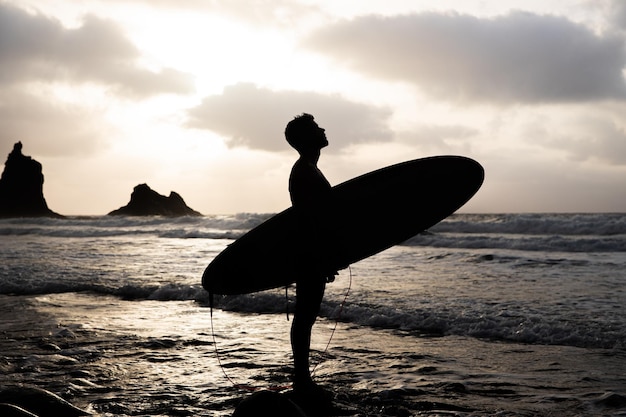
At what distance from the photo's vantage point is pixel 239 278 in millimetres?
4699

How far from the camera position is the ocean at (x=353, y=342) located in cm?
438

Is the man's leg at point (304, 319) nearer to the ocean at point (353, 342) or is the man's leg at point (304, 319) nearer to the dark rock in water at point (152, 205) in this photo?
the ocean at point (353, 342)

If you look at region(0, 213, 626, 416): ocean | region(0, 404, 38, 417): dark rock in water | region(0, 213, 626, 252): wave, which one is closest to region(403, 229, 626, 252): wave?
region(0, 213, 626, 252): wave

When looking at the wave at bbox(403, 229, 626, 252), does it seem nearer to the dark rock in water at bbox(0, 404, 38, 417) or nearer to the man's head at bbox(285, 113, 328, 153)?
the man's head at bbox(285, 113, 328, 153)

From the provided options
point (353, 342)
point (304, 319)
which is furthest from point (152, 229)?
point (304, 319)

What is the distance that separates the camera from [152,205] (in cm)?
7712

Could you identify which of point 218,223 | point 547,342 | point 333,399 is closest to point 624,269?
point 547,342

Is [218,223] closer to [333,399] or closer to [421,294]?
[421,294]

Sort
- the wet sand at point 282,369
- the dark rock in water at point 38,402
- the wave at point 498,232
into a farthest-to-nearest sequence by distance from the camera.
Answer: the wave at point 498,232 → the wet sand at point 282,369 → the dark rock in water at point 38,402

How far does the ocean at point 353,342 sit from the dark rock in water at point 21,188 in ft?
302

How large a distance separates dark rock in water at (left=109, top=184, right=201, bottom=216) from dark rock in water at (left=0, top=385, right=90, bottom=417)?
73.8 metres

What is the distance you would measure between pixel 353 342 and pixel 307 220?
9.20ft

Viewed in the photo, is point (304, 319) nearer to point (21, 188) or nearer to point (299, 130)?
point (299, 130)

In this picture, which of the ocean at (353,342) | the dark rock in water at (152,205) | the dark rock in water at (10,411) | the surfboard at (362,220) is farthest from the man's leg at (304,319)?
the dark rock in water at (152,205)
